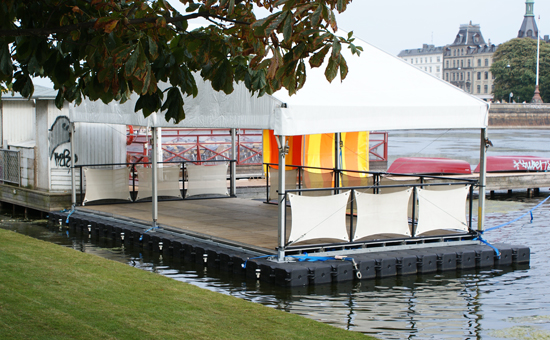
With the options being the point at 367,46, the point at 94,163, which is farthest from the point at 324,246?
the point at 94,163

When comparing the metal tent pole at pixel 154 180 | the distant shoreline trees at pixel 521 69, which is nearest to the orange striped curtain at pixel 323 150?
the metal tent pole at pixel 154 180

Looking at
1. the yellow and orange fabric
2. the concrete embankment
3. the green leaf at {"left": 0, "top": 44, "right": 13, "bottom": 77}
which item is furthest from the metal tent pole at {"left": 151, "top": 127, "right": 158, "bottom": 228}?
the concrete embankment

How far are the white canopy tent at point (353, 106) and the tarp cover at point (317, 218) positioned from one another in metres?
0.27

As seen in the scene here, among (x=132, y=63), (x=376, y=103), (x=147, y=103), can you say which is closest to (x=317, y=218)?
(x=376, y=103)

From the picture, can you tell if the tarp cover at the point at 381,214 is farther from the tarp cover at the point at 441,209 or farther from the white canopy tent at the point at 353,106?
the white canopy tent at the point at 353,106

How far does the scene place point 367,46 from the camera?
14969 mm

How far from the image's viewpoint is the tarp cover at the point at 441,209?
12859 mm

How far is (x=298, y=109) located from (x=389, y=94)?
2395 millimetres

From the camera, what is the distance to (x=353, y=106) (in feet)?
39.1

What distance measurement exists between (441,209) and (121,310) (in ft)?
22.2

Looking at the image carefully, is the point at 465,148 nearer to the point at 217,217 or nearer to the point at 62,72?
the point at 217,217

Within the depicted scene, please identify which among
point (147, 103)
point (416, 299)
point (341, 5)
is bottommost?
point (416, 299)

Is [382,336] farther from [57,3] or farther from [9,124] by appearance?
[9,124]

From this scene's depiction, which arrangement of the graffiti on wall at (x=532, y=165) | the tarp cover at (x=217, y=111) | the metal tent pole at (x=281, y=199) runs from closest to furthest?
the metal tent pole at (x=281, y=199), the tarp cover at (x=217, y=111), the graffiti on wall at (x=532, y=165)
